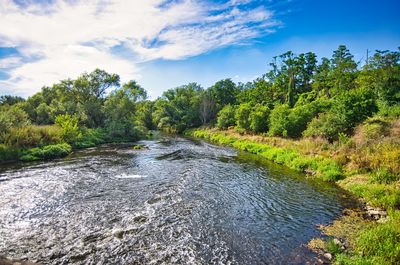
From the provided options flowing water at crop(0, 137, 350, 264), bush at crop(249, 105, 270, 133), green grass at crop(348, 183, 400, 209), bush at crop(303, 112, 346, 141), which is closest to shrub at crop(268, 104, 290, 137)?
bush at crop(249, 105, 270, 133)

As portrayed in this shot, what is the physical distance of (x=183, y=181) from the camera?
2008 centimetres

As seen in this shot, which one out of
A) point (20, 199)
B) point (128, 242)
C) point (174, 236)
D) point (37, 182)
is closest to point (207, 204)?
point (174, 236)

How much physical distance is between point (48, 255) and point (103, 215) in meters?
3.77

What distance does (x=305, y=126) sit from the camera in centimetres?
3809

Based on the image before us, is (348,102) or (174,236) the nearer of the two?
(174,236)

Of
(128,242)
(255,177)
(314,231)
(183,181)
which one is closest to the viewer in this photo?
(128,242)

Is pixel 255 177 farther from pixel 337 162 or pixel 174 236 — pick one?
pixel 174 236

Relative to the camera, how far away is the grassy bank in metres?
9.73

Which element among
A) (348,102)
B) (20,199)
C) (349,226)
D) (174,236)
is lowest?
(349,226)

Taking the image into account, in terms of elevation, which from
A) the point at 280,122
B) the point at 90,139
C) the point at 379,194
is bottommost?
the point at 379,194

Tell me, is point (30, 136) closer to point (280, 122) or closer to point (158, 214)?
point (158, 214)

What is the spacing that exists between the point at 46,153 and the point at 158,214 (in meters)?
21.4

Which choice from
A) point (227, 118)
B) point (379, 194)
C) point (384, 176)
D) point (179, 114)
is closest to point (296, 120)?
point (384, 176)

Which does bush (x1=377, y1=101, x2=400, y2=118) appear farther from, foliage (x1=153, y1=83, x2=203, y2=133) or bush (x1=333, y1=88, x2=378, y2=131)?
foliage (x1=153, y1=83, x2=203, y2=133)
